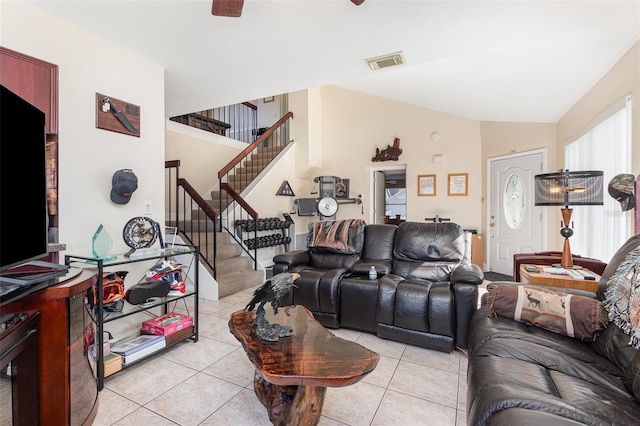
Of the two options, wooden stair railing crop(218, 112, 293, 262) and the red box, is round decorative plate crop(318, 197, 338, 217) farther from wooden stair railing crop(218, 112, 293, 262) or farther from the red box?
the red box

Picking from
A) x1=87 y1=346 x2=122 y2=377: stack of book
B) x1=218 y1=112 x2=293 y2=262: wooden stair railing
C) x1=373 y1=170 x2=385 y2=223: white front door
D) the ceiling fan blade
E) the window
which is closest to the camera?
the ceiling fan blade

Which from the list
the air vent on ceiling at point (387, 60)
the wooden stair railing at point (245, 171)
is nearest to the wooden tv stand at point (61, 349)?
the air vent on ceiling at point (387, 60)

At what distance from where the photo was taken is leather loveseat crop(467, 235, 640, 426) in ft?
3.37

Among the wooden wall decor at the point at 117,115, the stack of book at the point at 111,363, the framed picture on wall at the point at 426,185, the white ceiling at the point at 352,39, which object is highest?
the white ceiling at the point at 352,39

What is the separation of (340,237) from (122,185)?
2.16m

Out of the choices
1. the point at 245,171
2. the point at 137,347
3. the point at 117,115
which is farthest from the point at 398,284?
the point at 245,171

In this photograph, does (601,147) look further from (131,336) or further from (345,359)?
(131,336)

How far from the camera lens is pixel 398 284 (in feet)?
8.63

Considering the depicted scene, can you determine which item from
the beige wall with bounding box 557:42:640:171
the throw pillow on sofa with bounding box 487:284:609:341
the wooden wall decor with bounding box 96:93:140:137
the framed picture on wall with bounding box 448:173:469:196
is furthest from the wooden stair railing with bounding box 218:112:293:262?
the beige wall with bounding box 557:42:640:171

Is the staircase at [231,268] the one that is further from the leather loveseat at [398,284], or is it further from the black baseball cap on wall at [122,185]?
the black baseball cap on wall at [122,185]

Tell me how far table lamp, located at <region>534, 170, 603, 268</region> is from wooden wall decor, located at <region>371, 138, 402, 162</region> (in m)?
3.36

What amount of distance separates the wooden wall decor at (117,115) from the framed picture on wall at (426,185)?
4.77m

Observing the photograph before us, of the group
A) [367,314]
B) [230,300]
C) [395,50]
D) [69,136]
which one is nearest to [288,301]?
[367,314]

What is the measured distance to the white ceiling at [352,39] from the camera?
6.56 feet
